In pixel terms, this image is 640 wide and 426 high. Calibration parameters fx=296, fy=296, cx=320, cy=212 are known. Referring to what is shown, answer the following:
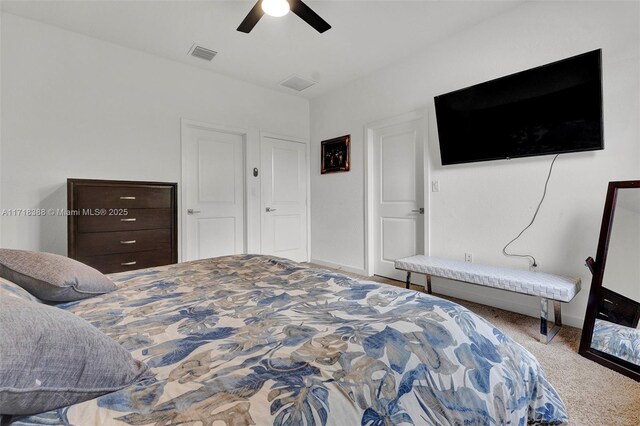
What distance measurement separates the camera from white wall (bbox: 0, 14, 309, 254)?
2.57m

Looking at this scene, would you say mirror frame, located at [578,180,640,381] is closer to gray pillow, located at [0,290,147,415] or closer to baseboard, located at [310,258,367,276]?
baseboard, located at [310,258,367,276]

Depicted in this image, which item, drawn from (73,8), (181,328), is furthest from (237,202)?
(181,328)

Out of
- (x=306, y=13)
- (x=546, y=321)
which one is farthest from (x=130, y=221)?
(x=546, y=321)

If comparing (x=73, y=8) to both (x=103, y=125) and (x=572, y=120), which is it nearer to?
(x=103, y=125)

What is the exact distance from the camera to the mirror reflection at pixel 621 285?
174cm

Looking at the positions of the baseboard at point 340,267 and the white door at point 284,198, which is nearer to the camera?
the baseboard at point 340,267

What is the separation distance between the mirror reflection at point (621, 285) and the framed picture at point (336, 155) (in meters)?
2.71

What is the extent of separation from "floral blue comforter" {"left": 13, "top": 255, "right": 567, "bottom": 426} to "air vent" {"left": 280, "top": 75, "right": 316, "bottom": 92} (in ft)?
10.9

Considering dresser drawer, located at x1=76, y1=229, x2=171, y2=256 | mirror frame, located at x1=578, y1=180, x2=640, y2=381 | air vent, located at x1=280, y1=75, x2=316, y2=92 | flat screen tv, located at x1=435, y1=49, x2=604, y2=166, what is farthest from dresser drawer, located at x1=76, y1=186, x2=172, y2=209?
mirror frame, located at x1=578, y1=180, x2=640, y2=381

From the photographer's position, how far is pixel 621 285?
5.95ft

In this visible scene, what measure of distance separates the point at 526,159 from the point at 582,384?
1.67 meters

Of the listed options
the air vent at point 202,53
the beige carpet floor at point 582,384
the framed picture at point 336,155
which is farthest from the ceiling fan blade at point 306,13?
the beige carpet floor at point 582,384

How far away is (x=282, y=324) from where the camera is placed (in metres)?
0.87

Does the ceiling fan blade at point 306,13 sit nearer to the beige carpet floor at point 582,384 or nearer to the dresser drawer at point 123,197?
the dresser drawer at point 123,197
